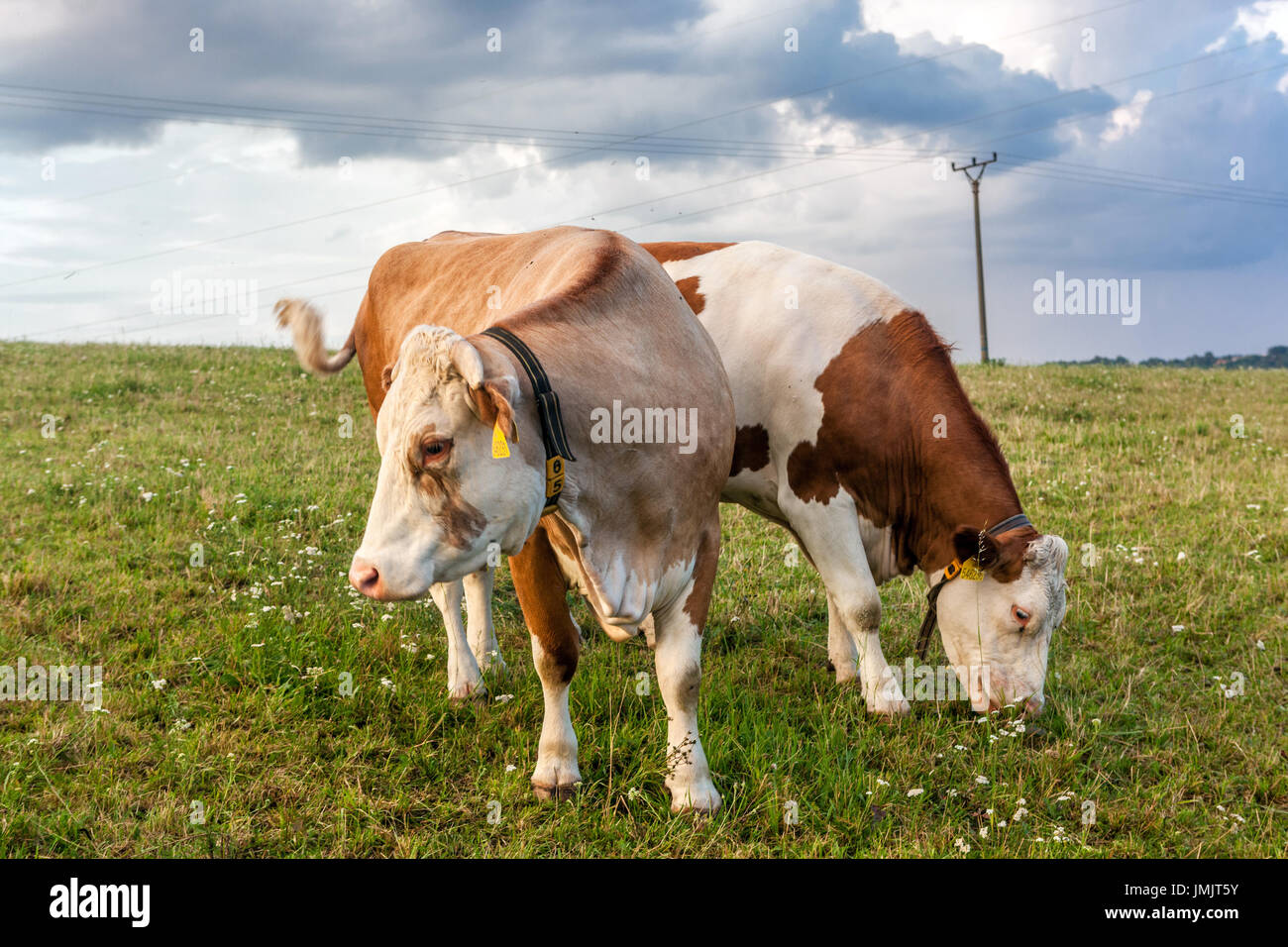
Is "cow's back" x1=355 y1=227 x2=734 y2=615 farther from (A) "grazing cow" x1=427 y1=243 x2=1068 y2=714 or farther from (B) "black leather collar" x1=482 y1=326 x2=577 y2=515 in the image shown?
(A) "grazing cow" x1=427 y1=243 x2=1068 y2=714

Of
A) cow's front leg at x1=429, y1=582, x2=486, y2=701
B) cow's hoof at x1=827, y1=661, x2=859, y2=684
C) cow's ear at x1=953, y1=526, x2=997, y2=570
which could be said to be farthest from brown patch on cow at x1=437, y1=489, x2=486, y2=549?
cow's hoof at x1=827, y1=661, x2=859, y2=684

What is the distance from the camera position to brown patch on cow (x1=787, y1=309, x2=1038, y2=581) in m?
5.72

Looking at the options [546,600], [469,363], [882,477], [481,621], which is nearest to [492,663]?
[481,621]

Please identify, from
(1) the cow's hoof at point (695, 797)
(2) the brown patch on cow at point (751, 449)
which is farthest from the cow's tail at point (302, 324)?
(1) the cow's hoof at point (695, 797)

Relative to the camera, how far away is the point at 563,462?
3.63m

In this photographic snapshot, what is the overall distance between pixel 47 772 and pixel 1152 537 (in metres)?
8.76

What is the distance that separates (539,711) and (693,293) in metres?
2.81

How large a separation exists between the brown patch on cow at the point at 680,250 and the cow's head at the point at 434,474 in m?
3.63

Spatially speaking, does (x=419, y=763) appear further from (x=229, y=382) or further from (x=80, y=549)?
(x=229, y=382)

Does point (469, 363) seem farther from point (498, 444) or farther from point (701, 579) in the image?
point (701, 579)

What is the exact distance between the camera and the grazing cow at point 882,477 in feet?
18.4

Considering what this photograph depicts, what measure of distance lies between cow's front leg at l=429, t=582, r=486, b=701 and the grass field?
0.47ft
